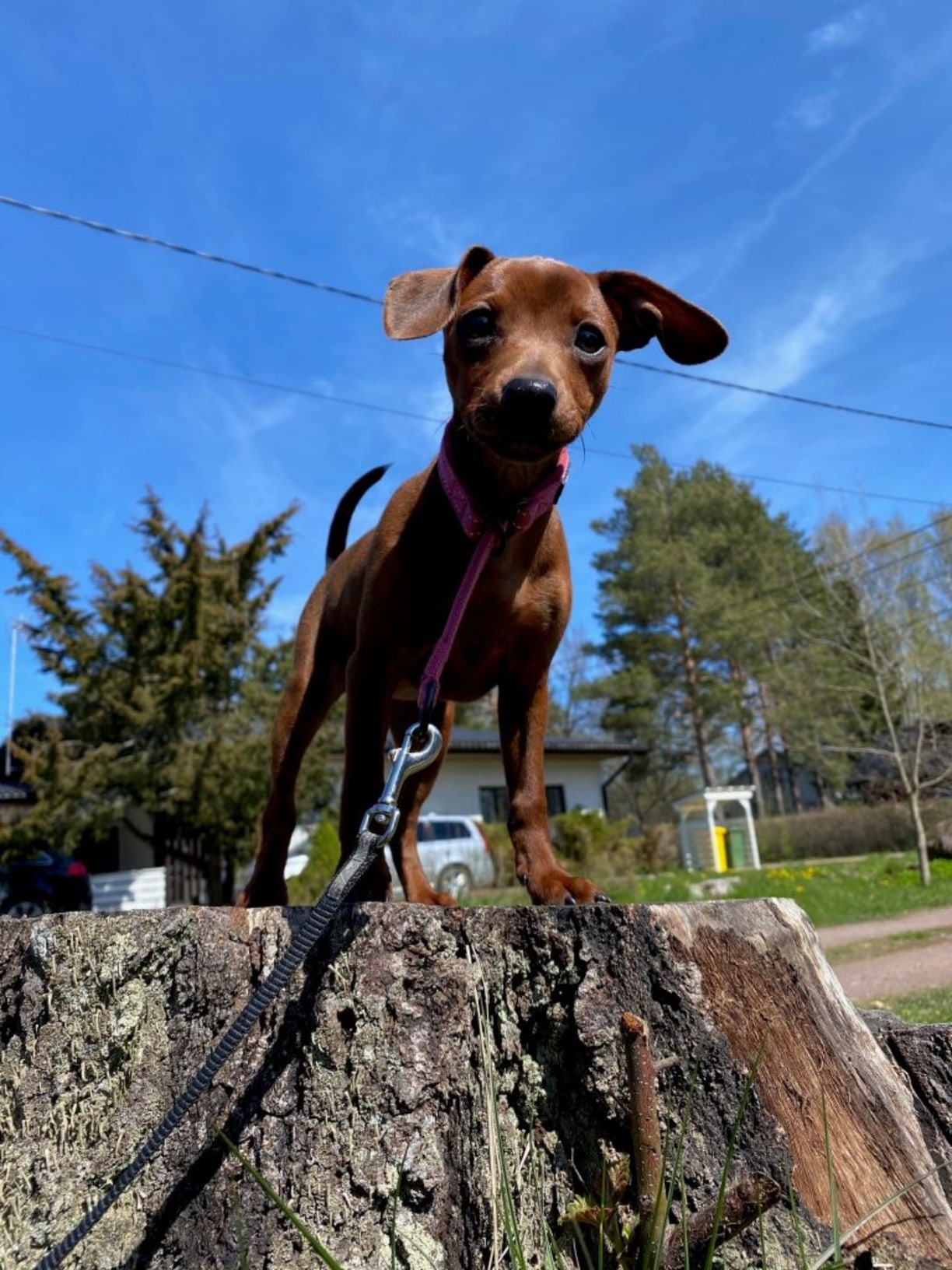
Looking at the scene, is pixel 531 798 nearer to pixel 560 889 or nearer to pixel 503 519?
pixel 560 889

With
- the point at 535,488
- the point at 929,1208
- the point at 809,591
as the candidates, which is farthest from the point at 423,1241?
the point at 809,591

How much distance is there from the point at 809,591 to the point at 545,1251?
839 inches

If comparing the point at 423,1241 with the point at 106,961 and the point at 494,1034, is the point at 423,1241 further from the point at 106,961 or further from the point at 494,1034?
the point at 106,961

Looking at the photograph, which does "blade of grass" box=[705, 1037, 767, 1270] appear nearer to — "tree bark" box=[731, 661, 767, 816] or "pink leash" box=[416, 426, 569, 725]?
"pink leash" box=[416, 426, 569, 725]

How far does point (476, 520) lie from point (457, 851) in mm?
16460

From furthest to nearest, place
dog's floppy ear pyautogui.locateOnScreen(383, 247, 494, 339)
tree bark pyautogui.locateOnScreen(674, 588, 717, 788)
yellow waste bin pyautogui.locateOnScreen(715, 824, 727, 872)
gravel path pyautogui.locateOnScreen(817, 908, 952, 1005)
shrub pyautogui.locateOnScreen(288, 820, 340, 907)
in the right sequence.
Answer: tree bark pyautogui.locateOnScreen(674, 588, 717, 788) → yellow waste bin pyautogui.locateOnScreen(715, 824, 727, 872) → shrub pyautogui.locateOnScreen(288, 820, 340, 907) → gravel path pyautogui.locateOnScreen(817, 908, 952, 1005) → dog's floppy ear pyautogui.locateOnScreen(383, 247, 494, 339)

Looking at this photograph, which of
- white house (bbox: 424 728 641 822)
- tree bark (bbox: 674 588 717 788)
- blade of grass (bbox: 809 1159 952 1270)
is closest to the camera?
blade of grass (bbox: 809 1159 952 1270)

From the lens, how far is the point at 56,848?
1567cm

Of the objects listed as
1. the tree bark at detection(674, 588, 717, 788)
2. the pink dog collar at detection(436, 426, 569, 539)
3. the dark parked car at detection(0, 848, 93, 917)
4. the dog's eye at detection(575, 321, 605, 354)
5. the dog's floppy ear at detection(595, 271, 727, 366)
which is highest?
the tree bark at detection(674, 588, 717, 788)

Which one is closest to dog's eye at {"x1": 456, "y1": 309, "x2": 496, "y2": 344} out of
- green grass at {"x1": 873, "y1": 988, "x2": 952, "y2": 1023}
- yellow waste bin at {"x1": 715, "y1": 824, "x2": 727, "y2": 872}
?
green grass at {"x1": 873, "y1": 988, "x2": 952, "y2": 1023}

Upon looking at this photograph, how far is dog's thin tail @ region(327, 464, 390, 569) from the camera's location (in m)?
3.43

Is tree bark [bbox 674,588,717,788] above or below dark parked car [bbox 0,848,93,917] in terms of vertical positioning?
above

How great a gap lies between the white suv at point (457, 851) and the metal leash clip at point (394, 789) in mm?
15816

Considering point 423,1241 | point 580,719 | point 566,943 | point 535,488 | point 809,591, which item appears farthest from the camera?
point 580,719
